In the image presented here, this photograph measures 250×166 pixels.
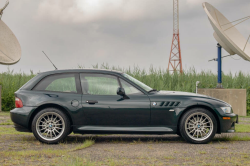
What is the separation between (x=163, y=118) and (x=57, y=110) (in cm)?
241

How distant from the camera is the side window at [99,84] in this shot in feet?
25.1

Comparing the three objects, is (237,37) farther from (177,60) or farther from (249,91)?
(177,60)

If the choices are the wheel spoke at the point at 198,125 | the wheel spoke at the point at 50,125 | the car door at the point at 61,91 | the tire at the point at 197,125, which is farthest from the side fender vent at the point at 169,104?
the wheel spoke at the point at 50,125

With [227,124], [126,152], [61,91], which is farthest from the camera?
[61,91]

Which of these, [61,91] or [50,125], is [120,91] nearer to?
[61,91]

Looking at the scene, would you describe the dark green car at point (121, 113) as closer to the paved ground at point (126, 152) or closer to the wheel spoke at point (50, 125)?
the wheel spoke at point (50, 125)

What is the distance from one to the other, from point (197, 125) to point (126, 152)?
1.90 meters

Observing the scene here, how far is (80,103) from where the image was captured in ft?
24.7

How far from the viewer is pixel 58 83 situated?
7.88 meters

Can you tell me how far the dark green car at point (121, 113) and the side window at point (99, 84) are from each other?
0.02m

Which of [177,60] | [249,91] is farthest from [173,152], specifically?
[177,60]

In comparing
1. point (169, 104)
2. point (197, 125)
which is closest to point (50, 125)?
point (169, 104)

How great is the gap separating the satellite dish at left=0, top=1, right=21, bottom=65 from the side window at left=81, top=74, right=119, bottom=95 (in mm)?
11682

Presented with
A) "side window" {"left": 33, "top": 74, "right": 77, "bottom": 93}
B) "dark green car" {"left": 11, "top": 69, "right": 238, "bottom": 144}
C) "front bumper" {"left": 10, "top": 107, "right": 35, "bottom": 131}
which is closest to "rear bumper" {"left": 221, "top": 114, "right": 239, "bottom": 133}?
"dark green car" {"left": 11, "top": 69, "right": 238, "bottom": 144}
